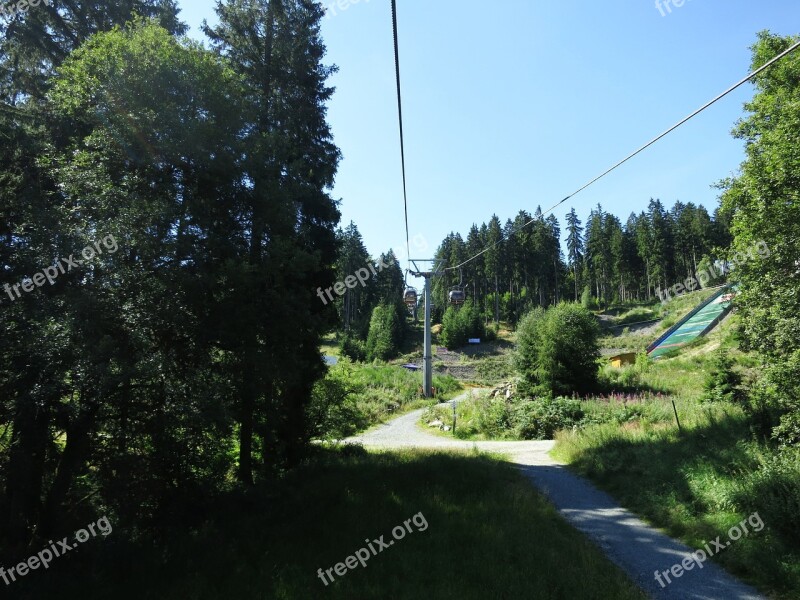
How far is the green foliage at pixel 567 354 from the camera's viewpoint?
83.9ft

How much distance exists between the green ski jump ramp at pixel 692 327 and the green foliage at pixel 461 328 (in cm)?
2782

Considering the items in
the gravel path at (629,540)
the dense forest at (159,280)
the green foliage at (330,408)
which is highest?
the dense forest at (159,280)

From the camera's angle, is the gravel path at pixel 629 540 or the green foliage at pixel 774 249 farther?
the green foliage at pixel 774 249

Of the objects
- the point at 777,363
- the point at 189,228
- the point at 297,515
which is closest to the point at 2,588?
the point at 297,515

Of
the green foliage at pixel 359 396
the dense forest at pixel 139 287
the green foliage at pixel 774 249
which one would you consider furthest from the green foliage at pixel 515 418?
the dense forest at pixel 139 287

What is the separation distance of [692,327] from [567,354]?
28117mm

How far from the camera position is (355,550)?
23.1 ft

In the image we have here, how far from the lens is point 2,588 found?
6.26m

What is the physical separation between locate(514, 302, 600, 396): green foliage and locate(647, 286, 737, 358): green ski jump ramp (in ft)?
55.2

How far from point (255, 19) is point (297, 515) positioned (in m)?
13.9

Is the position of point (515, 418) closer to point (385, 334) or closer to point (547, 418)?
point (547, 418)

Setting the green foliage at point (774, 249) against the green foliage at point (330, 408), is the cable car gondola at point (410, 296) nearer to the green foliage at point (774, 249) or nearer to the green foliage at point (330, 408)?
the green foliage at point (330, 408)

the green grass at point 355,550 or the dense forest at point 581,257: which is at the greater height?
the dense forest at point 581,257

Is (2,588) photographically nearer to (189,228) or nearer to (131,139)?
A: (189,228)
